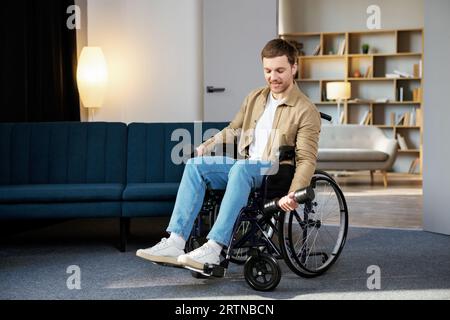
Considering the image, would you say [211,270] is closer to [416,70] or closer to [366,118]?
[366,118]

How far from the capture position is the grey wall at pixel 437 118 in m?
4.21

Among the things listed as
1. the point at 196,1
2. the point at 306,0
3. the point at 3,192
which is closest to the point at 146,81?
the point at 196,1

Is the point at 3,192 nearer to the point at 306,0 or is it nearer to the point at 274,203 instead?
the point at 274,203

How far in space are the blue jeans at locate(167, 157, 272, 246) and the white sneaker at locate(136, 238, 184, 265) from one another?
0.22ft

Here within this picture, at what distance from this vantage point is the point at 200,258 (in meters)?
2.60

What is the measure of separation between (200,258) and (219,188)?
0.38 m

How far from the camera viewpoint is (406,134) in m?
9.39

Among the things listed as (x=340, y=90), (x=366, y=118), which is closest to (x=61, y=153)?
(x=340, y=90)

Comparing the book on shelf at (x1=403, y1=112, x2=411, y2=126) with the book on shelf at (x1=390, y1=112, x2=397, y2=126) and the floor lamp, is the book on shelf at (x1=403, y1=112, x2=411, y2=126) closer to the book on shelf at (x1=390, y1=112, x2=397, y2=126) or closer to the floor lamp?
the book on shelf at (x1=390, y1=112, x2=397, y2=126)

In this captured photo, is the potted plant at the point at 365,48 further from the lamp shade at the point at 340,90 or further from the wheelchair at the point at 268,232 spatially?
the wheelchair at the point at 268,232

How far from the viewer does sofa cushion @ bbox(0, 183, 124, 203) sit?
11.7 feet

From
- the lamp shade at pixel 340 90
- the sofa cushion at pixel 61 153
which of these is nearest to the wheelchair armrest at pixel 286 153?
the sofa cushion at pixel 61 153

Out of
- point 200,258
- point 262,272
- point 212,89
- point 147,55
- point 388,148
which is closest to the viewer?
point 200,258

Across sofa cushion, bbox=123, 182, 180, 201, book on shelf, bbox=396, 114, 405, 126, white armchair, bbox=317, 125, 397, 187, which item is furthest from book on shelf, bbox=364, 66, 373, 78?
sofa cushion, bbox=123, 182, 180, 201
